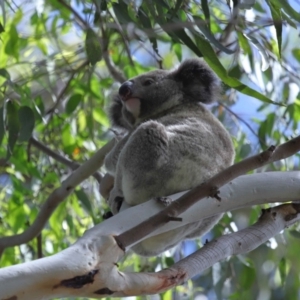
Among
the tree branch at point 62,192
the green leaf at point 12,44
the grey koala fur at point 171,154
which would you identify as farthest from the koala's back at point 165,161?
the green leaf at point 12,44

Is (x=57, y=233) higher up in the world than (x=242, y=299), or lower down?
higher up

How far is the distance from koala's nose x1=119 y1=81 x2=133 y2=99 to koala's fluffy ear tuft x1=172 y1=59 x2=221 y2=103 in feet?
0.68

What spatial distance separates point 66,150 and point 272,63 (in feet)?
3.52

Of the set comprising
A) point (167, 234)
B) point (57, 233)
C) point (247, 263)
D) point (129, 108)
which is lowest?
point (247, 263)

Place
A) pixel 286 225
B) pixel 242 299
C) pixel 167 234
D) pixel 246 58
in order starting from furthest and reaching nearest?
pixel 246 58
pixel 242 299
pixel 167 234
pixel 286 225

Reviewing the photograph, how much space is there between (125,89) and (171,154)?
561 mm

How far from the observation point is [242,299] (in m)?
2.70

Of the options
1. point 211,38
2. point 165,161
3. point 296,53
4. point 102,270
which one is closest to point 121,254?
point 102,270

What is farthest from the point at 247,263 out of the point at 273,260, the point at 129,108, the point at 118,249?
the point at 118,249

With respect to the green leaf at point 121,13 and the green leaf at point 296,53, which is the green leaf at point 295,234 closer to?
the green leaf at point 121,13

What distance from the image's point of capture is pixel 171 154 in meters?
2.28

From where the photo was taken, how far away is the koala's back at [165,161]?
7.32ft

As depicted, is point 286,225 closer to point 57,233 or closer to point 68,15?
point 57,233

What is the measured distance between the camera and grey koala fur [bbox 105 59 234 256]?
2240 mm
